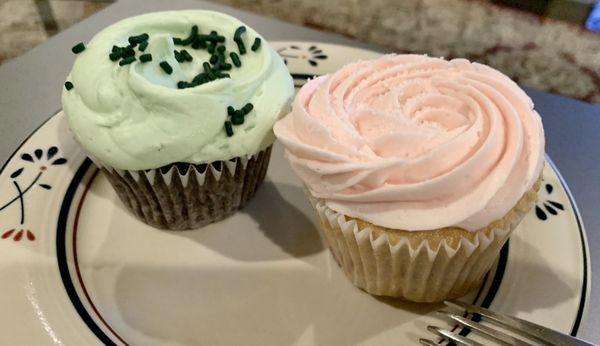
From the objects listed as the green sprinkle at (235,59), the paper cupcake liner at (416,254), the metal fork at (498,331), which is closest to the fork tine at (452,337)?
the metal fork at (498,331)

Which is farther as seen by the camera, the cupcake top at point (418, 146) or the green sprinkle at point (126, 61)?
the green sprinkle at point (126, 61)

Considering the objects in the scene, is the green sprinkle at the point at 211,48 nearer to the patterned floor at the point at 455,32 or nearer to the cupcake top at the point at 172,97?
the cupcake top at the point at 172,97

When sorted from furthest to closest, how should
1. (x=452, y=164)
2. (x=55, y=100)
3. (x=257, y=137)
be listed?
(x=55, y=100), (x=257, y=137), (x=452, y=164)

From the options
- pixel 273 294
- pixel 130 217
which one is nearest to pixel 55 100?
pixel 130 217

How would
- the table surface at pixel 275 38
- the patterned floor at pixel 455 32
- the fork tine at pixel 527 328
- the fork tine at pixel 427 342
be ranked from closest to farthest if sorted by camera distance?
the fork tine at pixel 527 328
the fork tine at pixel 427 342
the table surface at pixel 275 38
the patterned floor at pixel 455 32

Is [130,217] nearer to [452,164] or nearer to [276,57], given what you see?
[276,57]

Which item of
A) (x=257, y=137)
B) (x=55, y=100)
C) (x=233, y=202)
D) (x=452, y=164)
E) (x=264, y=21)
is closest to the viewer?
(x=452, y=164)

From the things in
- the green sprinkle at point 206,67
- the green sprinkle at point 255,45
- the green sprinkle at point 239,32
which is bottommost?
the green sprinkle at point 206,67

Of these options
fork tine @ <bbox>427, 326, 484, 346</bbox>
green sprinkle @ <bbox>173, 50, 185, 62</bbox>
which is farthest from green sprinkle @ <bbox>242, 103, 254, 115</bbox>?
fork tine @ <bbox>427, 326, 484, 346</bbox>
